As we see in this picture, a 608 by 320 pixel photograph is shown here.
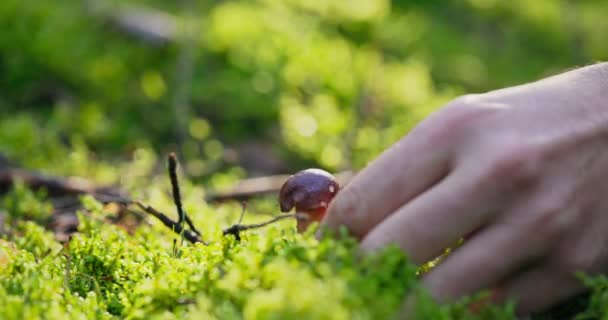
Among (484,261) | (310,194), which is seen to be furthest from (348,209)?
(484,261)

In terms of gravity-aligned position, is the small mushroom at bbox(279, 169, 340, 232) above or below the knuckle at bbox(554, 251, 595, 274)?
above

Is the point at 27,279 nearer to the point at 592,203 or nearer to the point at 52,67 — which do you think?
the point at 592,203

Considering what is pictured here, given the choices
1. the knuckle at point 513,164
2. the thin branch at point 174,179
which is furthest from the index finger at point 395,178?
the thin branch at point 174,179

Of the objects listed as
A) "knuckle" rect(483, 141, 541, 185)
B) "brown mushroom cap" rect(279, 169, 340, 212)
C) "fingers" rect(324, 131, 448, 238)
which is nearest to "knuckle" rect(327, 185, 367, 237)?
"fingers" rect(324, 131, 448, 238)

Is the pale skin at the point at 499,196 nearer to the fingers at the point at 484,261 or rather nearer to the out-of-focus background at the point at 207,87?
the fingers at the point at 484,261

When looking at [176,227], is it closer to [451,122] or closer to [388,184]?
[388,184]

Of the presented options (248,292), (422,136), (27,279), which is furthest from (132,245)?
(422,136)

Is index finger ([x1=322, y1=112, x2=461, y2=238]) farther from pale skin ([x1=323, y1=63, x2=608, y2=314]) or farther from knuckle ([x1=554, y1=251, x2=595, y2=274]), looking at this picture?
knuckle ([x1=554, y1=251, x2=595, y2=274])
